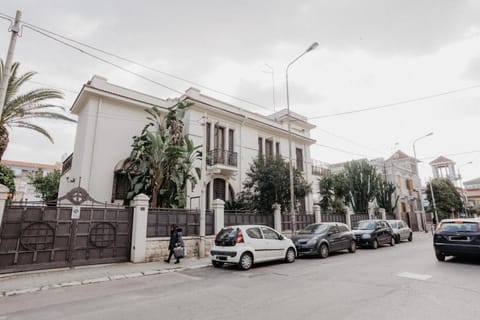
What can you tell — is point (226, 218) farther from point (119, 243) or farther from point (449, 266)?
point (449, 266)

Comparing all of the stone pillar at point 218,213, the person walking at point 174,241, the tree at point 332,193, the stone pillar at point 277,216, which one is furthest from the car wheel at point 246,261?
the tree at point 332,193

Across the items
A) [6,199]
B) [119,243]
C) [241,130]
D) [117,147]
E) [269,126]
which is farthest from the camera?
[269,126]

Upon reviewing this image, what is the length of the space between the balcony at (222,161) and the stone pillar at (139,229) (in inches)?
252

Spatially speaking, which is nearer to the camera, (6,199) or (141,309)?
(141,309)

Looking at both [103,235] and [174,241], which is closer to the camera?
[103,235]

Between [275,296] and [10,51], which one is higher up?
[10,51]

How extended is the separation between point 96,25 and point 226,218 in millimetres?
10521

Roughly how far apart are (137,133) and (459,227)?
1704 cm

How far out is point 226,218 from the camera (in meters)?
14.3

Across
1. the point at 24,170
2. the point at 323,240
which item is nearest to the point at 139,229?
the point at 323,240

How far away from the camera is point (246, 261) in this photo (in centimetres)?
940

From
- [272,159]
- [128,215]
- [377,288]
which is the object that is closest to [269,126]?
[272,159]

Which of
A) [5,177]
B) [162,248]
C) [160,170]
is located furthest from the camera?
[160,170]

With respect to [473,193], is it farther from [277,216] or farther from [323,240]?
[323,240]
